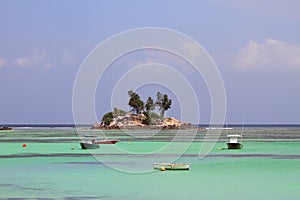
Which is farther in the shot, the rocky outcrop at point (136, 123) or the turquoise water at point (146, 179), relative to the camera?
the rocky outcrop at point (136, 123)

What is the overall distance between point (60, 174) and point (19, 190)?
8044mm

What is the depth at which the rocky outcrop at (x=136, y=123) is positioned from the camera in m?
160

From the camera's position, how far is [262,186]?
32.2m

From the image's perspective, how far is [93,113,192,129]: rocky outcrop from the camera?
160 metres

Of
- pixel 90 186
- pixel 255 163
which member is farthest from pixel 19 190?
pixel 255 163

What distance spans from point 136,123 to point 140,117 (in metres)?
1.85

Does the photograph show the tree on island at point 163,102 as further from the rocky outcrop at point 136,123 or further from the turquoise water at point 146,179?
the turquoise water at point 146,179

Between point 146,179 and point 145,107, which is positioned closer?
point 146,179

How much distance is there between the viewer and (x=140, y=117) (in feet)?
529

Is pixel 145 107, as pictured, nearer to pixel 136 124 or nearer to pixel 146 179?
pixel 136 124

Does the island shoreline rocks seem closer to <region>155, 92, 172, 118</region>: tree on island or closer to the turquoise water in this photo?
<region>155, 92, 172, 118</region>: tree on island

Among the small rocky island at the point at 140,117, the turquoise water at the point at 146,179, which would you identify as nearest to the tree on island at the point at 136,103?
the small rocky island at the point at 140,117

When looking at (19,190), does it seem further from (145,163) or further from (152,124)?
(152,124)

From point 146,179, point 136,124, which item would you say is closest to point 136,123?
point 136,124
